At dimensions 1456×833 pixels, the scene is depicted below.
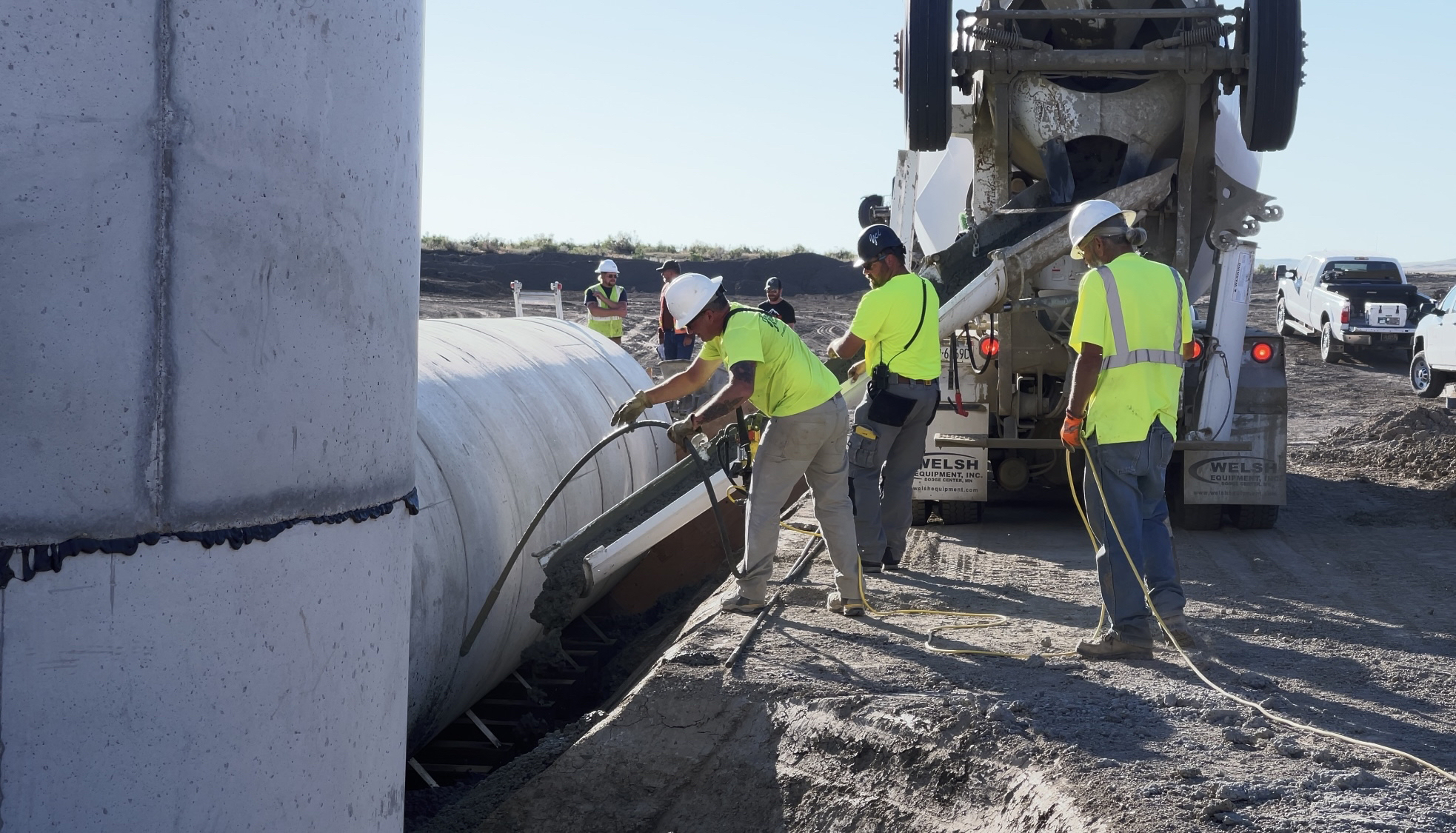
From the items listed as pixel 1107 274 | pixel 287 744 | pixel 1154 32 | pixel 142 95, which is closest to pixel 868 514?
pixel 1107 274

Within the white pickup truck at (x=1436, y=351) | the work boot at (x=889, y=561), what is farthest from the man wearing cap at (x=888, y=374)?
the white pickup truck at (x=1436, y=351)

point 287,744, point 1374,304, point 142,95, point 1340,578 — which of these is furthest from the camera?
point 1374,304

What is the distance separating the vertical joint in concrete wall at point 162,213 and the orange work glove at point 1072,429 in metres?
3.88

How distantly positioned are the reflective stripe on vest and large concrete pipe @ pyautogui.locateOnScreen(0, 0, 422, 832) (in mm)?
3397

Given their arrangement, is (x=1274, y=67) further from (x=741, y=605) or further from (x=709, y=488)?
(x=741, y=605)

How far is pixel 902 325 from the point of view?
23.2ft

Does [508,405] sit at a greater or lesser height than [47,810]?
greater

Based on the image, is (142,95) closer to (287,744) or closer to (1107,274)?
(287,744)

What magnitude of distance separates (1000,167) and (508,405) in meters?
3.55

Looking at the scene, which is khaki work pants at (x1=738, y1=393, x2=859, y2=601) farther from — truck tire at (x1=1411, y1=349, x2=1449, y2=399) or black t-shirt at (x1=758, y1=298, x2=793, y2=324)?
truck tire at (x1=1411, y1=349, x2=1449, y2=399)

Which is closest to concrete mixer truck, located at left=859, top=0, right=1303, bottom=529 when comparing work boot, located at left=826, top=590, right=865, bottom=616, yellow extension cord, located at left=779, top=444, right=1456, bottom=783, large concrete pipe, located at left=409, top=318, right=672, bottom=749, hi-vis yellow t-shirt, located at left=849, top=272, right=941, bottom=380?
hi-vis yellow t-shirt, located at left=849, top=272, right=941, bottom=380

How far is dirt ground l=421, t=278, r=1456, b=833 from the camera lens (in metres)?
4.06

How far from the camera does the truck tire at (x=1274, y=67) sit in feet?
24.4

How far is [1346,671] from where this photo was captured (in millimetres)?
5500
